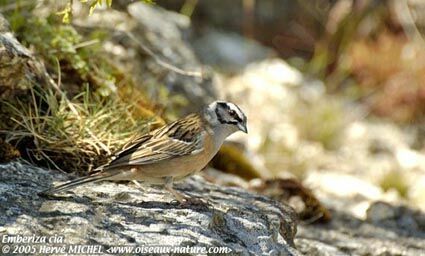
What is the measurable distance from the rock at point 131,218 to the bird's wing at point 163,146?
0.63ft

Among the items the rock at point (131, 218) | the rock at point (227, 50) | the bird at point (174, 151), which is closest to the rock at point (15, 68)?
the rock at point (131, 218)

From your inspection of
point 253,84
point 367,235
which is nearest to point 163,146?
point 367,235

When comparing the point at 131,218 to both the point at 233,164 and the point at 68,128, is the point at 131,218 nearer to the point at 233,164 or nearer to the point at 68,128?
the point at 68,128

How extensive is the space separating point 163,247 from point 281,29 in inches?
361

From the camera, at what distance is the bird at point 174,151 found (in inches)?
195

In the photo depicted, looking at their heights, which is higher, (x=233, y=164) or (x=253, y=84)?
(x=253, y=84)

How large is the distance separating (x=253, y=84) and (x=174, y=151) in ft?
20.1

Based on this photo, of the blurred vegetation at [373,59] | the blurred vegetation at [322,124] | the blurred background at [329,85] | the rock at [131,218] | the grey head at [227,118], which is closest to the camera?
the rock at [131,218]

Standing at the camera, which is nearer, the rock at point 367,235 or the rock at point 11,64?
the rock at point 11,64

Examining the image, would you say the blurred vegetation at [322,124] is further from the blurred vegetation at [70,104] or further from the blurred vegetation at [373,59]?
the blurred vegetation at [70,104]

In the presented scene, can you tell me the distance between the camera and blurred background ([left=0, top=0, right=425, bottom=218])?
5762 mm

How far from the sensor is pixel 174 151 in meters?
5.06

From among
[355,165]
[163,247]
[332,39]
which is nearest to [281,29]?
[332,39]

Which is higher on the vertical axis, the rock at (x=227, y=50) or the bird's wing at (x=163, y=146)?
the rock at (x=227, y=50)
